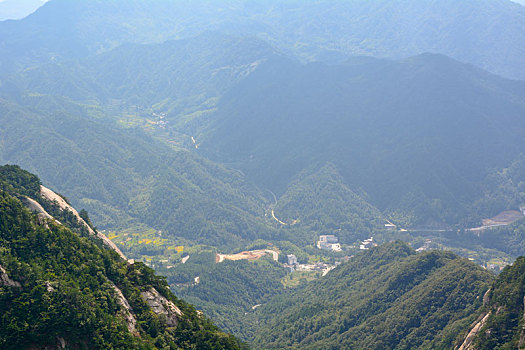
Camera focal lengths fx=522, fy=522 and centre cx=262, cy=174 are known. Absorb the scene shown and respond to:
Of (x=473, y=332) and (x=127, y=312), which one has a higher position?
(x=127, y=312)

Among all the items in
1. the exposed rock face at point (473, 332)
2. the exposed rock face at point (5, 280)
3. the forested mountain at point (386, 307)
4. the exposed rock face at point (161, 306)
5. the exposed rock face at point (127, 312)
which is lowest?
the forested mountain at point (386, 307)

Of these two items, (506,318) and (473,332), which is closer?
(506,318)

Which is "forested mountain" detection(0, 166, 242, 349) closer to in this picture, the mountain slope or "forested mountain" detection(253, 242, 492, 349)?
the mountain slope

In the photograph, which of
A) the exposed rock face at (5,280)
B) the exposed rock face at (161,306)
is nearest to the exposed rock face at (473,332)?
the exposed rock face at (161,306)

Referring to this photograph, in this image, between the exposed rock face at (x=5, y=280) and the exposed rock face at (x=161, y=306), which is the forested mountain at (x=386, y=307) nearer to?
the exposed rock face at (x=161, y=306)

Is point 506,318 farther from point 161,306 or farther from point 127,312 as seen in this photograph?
point 127,312

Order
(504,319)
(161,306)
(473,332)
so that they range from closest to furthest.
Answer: (161,306) → (504,319) → (473,332)

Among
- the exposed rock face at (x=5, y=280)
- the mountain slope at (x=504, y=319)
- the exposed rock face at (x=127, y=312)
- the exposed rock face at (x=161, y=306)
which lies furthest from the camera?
the mountain slope at (x=504, y=319)

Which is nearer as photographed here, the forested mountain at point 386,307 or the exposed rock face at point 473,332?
the exposed rock face at point 473,332

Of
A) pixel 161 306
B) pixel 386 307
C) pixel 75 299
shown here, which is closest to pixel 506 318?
pixel 386 307
